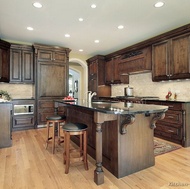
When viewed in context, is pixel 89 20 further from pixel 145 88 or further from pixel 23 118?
pixel 23 118

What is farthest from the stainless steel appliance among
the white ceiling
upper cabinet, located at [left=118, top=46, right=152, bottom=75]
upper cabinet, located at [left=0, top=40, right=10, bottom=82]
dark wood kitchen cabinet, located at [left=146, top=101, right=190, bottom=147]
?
upper cabinet, located at [left=0, top=40, right=10, bottom=82]

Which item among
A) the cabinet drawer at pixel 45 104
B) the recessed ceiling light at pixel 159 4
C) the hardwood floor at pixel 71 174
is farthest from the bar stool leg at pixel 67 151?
the cabinet drawer at pixel 45 104

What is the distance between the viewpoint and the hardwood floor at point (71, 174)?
1.79 metres

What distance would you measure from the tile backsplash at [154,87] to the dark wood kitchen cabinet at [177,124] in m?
0.74

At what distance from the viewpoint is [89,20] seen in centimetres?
342

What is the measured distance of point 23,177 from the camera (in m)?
1.97

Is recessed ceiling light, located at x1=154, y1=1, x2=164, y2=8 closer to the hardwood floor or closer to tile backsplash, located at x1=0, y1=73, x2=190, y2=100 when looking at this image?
tile backsplash, located at x1=0, y1=73, x2=190, y2=100

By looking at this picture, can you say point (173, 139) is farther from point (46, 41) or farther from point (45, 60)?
point (46, 41)

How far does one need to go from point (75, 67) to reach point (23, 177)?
20.4 feet

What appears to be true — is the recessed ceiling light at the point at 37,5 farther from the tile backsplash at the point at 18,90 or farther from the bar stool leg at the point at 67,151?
the tile backsplash at the point at 18,90

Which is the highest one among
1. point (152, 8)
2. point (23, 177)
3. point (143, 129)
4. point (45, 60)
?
point (152, 8)

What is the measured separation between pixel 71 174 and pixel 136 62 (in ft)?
12.9

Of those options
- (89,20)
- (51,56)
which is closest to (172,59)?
(89,20)

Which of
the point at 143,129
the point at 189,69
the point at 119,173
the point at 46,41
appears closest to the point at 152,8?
the point at 189,69
